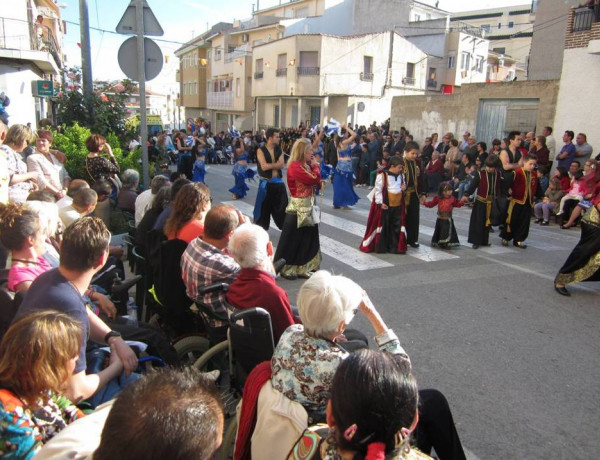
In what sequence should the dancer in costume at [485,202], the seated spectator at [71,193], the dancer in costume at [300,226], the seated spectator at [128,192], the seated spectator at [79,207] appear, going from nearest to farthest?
the seated spectator at [79,207], the seated spectator at [71,193], the dancer in costume at [300,226], the seated spectator at [128,192], the dancer in costume at [485,202]

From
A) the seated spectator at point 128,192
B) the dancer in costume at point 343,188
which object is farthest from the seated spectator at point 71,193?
the dancer in costume at point 343,188

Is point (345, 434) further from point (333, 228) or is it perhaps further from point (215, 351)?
point (333, 228)

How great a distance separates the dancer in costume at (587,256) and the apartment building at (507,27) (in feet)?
160

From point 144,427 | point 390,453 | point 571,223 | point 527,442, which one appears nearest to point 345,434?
point 390,453

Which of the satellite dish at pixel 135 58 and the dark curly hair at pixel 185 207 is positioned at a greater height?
the satellite dish at pixel 135 58

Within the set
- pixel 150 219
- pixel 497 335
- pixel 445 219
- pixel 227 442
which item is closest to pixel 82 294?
pixel 227 442

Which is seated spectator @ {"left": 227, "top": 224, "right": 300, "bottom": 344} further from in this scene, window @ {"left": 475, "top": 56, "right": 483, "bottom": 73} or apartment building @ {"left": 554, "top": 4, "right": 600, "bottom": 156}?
window @ {"left": 475, "top": 56, "right": 483, "bottom": 73}

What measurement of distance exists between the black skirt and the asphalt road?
0.26m

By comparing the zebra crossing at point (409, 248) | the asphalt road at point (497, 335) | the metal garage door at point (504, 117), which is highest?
the metal garage door at point (504, 117)

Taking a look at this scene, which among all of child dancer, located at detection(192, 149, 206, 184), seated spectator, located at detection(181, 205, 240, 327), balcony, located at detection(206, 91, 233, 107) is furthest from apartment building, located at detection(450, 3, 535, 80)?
seated spectator, located at detection(181, 205, 240, 327)

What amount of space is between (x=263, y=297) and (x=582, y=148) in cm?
1206

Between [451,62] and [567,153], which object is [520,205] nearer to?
[567,153]

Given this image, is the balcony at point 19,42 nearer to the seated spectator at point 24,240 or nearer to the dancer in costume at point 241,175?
the dancer in costume at point 241,175

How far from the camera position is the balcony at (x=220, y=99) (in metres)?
44.1
